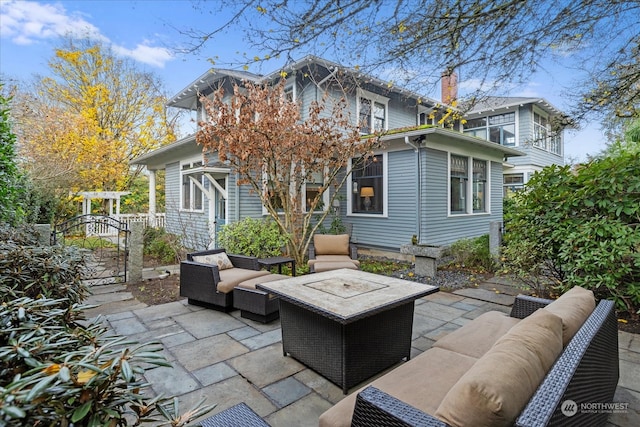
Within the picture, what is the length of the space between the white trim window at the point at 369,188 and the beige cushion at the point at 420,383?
23.2 ft

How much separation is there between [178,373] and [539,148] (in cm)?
1749

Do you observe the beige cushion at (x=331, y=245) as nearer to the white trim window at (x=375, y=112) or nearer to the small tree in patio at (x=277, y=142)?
the small tree in patio at (x=277, y=142)

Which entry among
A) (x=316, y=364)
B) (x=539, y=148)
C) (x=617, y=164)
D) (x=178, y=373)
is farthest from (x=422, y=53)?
(x=539, y=148)

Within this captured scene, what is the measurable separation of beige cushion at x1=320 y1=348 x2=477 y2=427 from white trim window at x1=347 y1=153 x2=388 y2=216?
7.08 metres

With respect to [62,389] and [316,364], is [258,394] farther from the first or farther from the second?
[62,389]

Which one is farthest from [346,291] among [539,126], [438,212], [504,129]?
[539,126]

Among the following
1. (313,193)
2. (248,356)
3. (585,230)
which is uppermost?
(313,193)

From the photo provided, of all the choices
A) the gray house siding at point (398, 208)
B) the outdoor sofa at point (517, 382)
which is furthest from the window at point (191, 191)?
the outdoor sofa at point (517, 382)

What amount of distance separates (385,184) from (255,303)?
6.07 meters

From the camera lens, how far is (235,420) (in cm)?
141

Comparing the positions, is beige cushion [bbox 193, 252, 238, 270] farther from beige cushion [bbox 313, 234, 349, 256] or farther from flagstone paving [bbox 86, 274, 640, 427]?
beige cushion [bbox 313, 234, 349, 256]

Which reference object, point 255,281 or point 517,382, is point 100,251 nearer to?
point 255,281

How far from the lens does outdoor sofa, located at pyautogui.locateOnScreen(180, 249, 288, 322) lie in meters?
3.80

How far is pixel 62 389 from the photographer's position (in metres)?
0.74
